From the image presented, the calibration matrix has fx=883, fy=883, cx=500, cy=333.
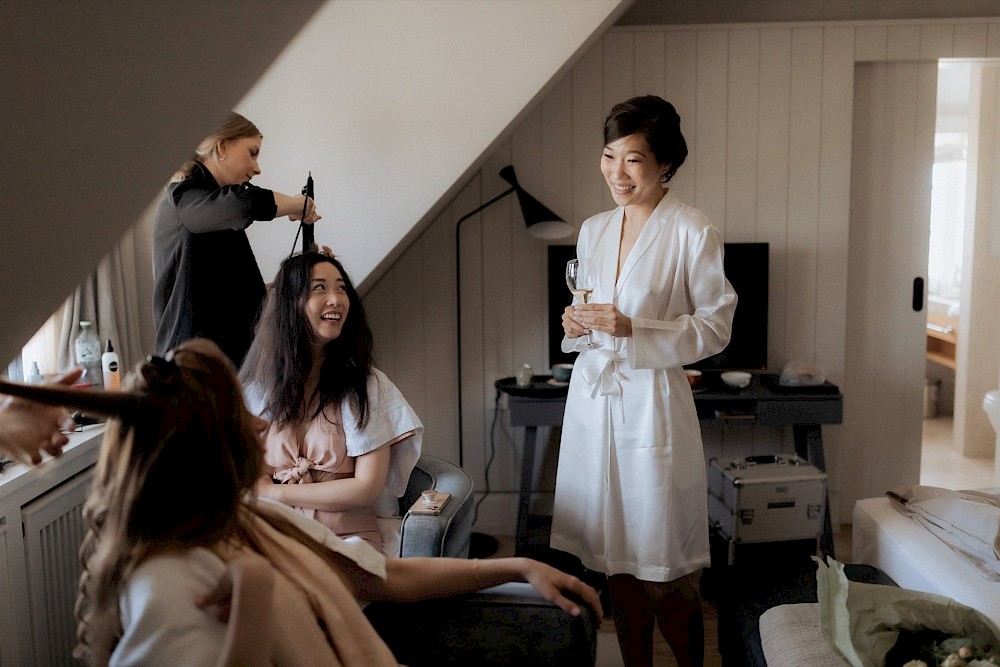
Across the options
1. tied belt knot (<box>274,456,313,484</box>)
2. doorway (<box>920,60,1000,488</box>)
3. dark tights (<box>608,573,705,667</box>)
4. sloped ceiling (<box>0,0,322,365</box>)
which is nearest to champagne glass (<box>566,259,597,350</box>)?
dark tights (<box>608,573,705,667</box>)

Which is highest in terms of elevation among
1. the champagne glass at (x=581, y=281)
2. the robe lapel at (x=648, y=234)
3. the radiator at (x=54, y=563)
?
the robe lapel at (x=648, y=234)

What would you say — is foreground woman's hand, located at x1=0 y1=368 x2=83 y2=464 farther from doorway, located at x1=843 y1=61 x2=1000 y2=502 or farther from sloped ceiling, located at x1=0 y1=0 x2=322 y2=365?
doorway, located at x1=843 y1=61 x2=1000 y2=502

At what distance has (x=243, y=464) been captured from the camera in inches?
39.3

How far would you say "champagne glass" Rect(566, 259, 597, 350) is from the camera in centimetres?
206

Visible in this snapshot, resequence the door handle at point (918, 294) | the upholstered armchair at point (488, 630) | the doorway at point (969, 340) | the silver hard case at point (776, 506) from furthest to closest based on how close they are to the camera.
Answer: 1. the doorway at point (969, 340)
2. the door handle at point (918, 294)
3. the silver hard case at point (776, 506)
4. the upholstered armchair at point (488, 630)

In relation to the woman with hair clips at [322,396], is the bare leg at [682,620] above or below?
below

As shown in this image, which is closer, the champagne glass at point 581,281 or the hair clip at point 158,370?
the hair clip at point 158,370

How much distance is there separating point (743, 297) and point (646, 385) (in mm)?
1645

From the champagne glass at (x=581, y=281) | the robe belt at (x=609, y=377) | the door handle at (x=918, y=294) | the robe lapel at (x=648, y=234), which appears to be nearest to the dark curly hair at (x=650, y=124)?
the robe lapel at (x=648, y=234)

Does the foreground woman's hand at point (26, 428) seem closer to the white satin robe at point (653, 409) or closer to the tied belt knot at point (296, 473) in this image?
the tied belt knot at point (296, 473)

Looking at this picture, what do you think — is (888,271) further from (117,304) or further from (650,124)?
(117,304)

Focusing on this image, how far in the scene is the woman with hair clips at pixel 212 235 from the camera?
1.88 meters

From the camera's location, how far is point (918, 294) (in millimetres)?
3699

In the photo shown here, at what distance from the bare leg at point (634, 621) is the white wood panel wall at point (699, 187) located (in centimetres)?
163
